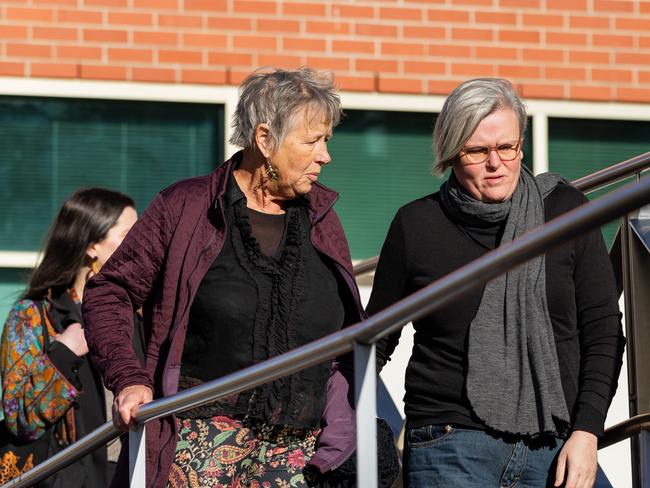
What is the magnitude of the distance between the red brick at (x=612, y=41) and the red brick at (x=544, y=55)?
7.5 inches

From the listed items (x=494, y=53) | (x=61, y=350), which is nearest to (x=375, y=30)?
(x=494, y=53)

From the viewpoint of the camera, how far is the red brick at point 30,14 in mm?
6766

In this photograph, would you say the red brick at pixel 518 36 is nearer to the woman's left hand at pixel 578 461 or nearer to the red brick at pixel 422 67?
the red brick at pixel 422 67

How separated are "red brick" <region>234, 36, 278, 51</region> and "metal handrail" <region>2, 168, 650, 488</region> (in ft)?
11.1

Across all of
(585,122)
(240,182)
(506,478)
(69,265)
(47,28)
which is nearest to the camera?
(506,478)

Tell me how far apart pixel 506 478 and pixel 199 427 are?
75cm

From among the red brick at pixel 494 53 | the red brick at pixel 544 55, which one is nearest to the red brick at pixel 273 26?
the red brick at pixel 494 53

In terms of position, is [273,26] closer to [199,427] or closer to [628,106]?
[628,106]

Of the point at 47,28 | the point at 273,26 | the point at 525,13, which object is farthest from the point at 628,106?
the point at 47,28

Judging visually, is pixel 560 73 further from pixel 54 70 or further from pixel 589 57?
pixel 54 70

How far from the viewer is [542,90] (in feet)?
23.5

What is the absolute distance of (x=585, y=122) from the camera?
7270 millimetres

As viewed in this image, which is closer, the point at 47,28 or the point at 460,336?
→ the point at 460,336

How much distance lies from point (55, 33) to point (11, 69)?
260mm
